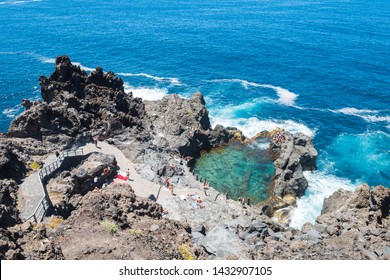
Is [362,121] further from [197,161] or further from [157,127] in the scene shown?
[157,127]

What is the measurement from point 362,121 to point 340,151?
13881 mm

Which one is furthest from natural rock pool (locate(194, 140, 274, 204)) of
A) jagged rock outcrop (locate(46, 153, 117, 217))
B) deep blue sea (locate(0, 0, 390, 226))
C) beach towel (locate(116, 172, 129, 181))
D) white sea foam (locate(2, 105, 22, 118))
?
white sea foam (locate(2, 105, 22, 118))

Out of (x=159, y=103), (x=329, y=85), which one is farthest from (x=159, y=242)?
(x=329, y=85)

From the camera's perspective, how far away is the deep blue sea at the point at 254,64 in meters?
68.0

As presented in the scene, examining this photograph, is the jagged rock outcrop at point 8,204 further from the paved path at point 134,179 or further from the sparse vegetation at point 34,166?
the paved path at point 134,179

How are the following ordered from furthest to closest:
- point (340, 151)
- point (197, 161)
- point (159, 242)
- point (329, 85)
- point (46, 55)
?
point (46, 55), point (329, 85), point (340, 151), point (197, 161), point (159, 242)

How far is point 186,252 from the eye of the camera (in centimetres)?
2330

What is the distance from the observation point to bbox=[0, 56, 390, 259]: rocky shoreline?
888 inches

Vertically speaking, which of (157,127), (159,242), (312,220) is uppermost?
(159,242)

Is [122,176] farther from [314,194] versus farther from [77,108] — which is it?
[314,194]

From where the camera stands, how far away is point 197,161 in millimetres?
57938

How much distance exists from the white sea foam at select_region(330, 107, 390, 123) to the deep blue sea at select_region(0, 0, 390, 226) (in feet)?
0.78

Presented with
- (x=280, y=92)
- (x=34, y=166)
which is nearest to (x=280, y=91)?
(x=280, y=92)

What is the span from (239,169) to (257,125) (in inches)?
730
